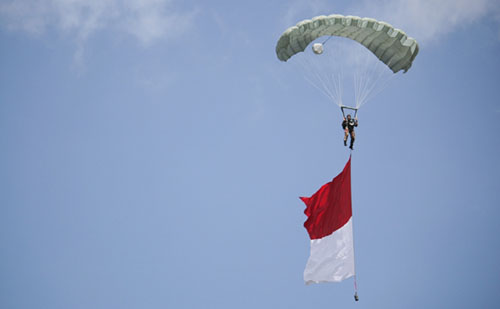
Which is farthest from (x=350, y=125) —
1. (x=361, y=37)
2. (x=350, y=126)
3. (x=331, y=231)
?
(x=331, y=231)

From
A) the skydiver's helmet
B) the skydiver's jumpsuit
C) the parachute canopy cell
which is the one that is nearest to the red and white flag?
the skydiver's jumpsuit

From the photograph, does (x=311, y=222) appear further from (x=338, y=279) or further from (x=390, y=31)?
(x=390, y=31)

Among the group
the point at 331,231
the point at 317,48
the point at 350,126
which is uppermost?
the point at 317,48

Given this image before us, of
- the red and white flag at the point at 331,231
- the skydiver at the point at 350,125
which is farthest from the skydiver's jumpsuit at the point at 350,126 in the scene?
the red and white flag at the point at 331,231

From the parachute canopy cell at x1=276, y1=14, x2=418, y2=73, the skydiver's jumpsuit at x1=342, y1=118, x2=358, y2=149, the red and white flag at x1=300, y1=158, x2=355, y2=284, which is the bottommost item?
the red and white flag at x1=300, y1=158, x2=355, y2=284

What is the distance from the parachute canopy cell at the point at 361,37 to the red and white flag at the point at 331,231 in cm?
402

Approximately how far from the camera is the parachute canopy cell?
21859mm

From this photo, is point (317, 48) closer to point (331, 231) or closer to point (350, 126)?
point (350, 126)

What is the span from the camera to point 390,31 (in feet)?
72.9

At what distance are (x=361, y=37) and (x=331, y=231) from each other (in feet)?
22.0

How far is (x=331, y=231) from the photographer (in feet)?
75.4

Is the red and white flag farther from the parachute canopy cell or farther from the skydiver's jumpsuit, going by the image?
the parachute canopy cell

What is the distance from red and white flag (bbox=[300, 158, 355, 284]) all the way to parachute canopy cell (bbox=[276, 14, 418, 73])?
4017 millimetres

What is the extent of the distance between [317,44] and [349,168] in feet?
15.0
